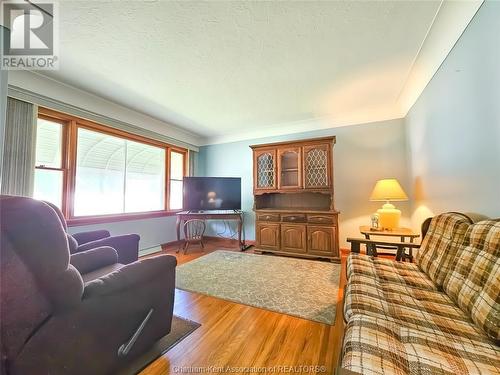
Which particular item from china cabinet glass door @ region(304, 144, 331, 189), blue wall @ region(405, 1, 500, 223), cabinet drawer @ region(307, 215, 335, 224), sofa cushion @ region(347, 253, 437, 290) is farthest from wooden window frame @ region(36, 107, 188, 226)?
blue wall @ region(405, 1, 500, 223)

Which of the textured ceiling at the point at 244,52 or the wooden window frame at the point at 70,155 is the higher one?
the textured ceiling at the point at 244,52

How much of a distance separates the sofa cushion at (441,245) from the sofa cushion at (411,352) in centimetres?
58

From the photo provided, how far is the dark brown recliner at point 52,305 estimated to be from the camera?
791 mm

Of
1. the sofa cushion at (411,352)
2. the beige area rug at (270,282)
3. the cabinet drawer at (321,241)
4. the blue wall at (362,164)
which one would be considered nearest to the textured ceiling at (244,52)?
the blue wall at (362,164)

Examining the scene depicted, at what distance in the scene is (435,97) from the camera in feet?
6.86

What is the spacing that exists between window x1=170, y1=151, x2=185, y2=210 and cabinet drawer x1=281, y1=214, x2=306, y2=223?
232 cm

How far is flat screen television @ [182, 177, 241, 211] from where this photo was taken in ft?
13.1

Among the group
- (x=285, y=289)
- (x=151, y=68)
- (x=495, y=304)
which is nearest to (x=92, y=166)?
(x=151, y=68)

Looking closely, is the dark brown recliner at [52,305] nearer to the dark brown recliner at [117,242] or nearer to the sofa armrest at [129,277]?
the sofa armrest at [129,277]

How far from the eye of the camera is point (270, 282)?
7.83ft

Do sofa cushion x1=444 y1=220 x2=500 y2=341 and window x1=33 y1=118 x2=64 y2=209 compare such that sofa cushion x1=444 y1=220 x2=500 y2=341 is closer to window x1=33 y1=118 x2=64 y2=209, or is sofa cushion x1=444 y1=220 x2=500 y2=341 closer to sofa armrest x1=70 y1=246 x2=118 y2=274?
sofa armrest x1=70 y1=246 x2=118 y2=274

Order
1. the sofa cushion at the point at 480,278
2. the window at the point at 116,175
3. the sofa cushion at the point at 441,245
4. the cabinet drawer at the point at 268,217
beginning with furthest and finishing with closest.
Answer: the cabinet drawer at the point at 268,217 < the window at the point at 116,175 < the sofa cushion at the point at 441,245 < the sofa cushion at the point at 480,278

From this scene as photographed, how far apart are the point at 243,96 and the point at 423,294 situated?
2.81 metres

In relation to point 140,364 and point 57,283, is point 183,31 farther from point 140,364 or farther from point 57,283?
point 140,364
